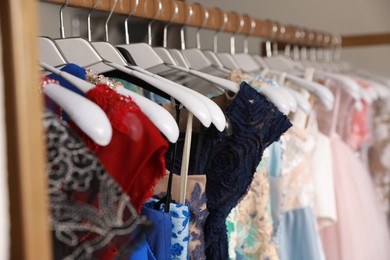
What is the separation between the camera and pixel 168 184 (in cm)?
75

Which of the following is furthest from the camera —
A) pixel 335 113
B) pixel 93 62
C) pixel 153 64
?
pixel 335 113

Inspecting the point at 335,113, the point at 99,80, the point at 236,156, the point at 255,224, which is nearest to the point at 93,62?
the point at 99,80

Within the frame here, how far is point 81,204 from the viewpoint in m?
0.48

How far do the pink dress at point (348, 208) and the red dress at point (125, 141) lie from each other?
87 centimetres

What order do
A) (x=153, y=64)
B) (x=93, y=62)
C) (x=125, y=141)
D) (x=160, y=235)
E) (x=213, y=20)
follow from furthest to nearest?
(x=213, y=20) → (x=153, y=64) → (x=93, y=62) → (x=160, y=235) → (x=125, y=141)

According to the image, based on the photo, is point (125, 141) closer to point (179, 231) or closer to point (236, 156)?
point (179, 231)

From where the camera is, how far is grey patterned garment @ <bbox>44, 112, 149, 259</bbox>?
48 cm

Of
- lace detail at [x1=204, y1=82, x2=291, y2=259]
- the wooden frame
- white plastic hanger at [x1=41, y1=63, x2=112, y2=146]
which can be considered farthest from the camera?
lace detail at [x1=204, y1=82, x2=291, y2=259]

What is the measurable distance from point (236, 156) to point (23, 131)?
1.72ft

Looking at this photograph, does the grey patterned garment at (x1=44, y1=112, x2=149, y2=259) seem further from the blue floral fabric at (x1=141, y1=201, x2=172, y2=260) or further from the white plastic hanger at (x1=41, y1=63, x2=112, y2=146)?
the blue floral fabric at (x1=141, y1=201, x2=172, y2=260)

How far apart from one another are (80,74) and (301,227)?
2.06 feet

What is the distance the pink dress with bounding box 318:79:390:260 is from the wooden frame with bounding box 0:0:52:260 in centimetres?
108

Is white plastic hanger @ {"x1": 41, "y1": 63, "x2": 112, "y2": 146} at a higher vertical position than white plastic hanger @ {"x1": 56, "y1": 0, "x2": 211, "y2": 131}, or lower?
lower

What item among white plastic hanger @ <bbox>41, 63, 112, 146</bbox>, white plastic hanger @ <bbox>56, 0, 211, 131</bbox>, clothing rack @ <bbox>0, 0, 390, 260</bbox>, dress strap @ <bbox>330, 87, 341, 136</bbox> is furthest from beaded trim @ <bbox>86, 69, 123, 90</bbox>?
dress strap @ <bbox>330, 87, 341, 136</bbox>
